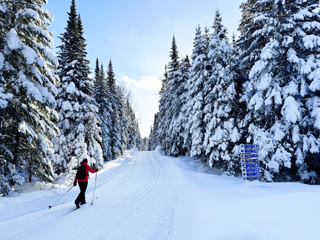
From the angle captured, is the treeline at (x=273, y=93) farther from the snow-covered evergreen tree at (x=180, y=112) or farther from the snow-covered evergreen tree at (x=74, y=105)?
the snow-covered evergreen tree at (x=74, y=105)

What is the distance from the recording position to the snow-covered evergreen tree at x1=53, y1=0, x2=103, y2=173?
553 inches

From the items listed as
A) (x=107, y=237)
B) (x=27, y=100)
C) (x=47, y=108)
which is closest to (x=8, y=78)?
(x=27, y=100)

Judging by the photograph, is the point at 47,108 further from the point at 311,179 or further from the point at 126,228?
the point at 311,179

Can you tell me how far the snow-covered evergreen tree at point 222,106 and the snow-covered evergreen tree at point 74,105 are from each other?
34.5 ft

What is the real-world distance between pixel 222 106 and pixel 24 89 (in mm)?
13114

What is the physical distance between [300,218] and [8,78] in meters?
11.8

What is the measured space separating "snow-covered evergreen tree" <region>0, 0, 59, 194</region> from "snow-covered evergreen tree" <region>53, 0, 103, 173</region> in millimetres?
4225

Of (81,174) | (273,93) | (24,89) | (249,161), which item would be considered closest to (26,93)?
(24,89)

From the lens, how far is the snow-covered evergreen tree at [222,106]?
44.0ft

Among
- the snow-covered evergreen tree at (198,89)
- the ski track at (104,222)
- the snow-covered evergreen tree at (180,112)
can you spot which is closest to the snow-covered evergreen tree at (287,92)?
the snow-covered evergreen tree at (198,89)

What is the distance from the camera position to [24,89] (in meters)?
8.15

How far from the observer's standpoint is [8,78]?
27.1 ft

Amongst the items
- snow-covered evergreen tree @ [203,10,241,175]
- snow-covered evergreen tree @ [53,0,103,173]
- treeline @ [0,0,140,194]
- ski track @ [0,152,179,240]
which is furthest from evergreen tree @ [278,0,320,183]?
snow-covered evergreen tree @ [53,0,103,173]

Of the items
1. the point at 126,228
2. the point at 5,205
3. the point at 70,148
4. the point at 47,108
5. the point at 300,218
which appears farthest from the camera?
the point at 70,148
